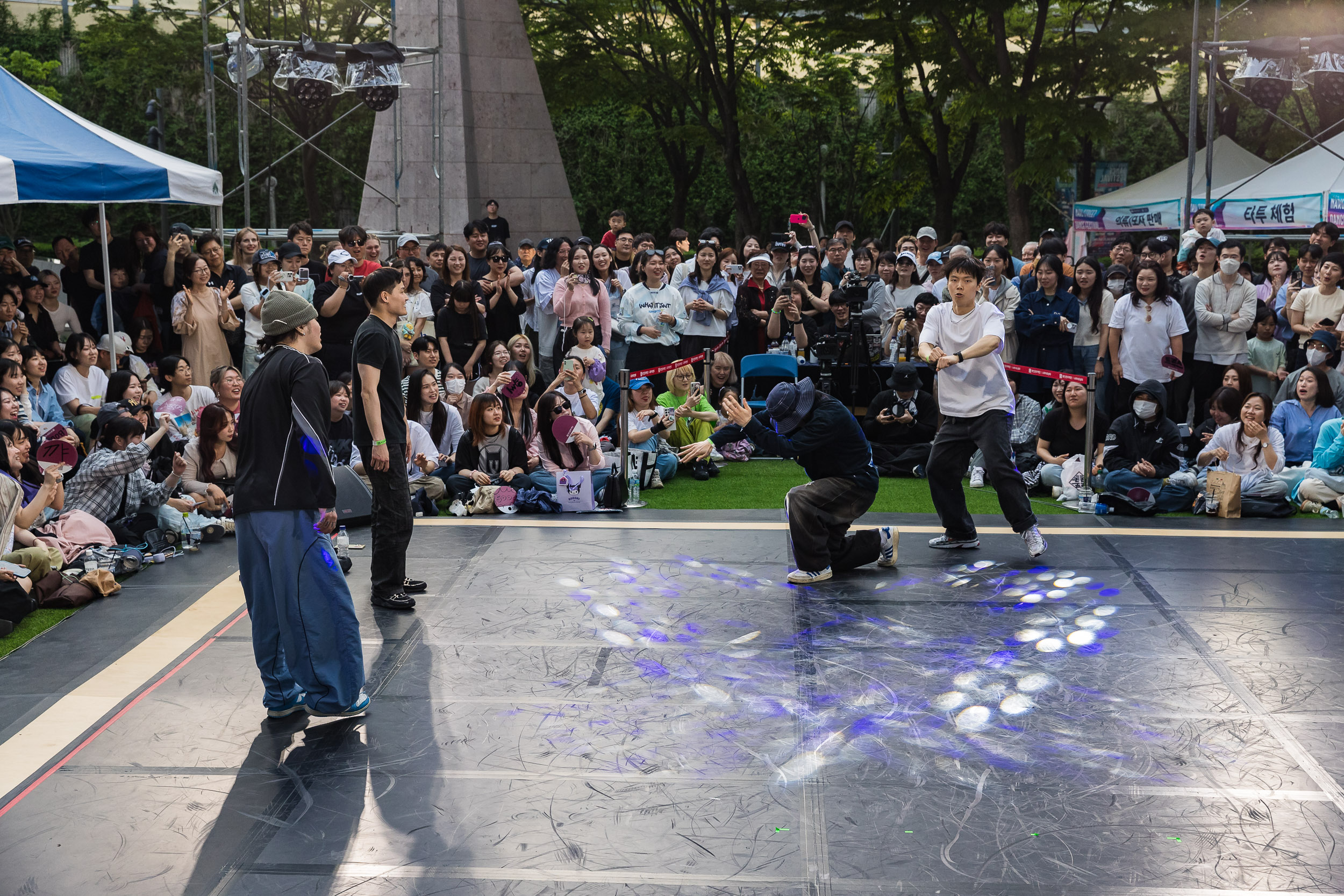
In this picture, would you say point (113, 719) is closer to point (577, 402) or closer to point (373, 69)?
point (577, 402)

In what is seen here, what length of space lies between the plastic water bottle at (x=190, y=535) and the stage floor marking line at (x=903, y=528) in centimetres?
154

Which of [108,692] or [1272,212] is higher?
[1272,212]

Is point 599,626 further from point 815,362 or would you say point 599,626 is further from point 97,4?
point 97,4

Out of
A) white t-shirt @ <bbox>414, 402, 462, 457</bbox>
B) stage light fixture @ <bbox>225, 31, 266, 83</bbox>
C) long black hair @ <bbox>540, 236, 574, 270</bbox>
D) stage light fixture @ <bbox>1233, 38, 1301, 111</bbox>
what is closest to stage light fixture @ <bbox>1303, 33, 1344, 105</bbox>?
stage light fixture @ <bbox>1233, 38, 1301, 111</bbox>

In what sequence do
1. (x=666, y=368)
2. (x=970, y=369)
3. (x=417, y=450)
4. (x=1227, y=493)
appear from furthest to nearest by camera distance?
(x=666, y=368)
(x=417, y=450)
(x=1227, y=493)
(x=970, y=369)

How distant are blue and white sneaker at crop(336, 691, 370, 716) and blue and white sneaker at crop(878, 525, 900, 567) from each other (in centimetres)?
348

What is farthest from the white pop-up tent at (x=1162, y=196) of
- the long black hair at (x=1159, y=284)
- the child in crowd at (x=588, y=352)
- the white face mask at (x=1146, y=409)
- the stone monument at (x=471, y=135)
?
the child in crowd at (x=588, y=352)

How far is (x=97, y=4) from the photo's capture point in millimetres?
26719

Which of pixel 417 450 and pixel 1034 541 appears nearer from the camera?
pixel 1034 541

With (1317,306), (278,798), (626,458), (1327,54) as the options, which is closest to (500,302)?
(626,458)

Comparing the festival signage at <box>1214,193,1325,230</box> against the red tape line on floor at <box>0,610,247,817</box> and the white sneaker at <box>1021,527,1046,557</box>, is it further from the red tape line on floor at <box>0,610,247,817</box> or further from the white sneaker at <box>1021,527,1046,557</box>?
the red tape line on floor at <box>0,610,247,817</box>

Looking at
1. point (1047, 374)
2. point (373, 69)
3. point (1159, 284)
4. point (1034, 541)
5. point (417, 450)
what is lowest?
point (1034, 541)

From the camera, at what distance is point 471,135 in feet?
51.7

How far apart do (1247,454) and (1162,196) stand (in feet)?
39.0
